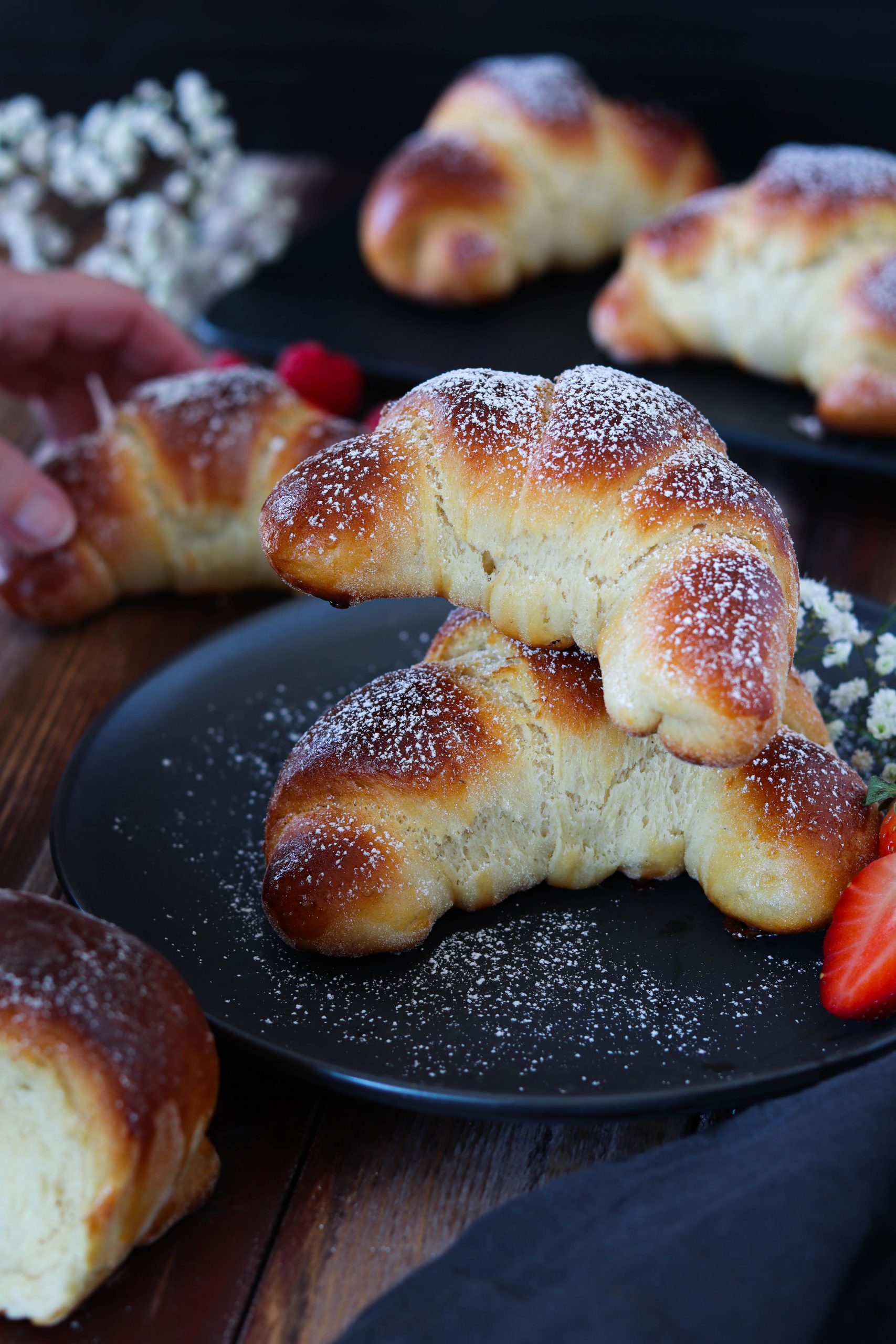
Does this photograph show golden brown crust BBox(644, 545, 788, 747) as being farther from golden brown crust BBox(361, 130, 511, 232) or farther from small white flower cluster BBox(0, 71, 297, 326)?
small white flower cluster BBox(0, 71, 297, 326)

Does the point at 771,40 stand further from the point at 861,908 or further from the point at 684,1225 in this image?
the point at 684,1225

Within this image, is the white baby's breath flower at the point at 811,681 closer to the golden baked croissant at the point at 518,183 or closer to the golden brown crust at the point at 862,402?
the golden brown crust at the point at 862,402

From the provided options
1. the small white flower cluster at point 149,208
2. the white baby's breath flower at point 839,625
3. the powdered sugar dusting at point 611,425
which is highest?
the powdered sugar dusting at point 611,425

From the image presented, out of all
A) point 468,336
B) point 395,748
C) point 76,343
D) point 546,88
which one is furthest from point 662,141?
point 395,748

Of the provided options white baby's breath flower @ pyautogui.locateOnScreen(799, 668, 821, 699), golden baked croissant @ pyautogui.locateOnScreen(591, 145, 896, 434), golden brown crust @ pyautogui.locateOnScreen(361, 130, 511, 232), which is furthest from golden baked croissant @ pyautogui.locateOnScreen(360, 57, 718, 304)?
white baby's breath flower @ pyautogui.locateOnScreen(799, 668, 821, 699)

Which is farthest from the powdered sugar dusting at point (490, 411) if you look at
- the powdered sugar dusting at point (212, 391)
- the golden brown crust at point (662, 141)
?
the golden brown crust at point (662, 141)

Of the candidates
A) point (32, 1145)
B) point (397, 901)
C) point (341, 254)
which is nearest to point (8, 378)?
point (341, 254)
